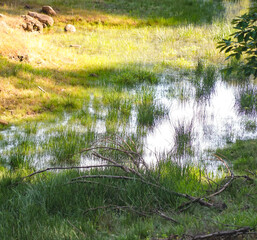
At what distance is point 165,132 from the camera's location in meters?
6.09

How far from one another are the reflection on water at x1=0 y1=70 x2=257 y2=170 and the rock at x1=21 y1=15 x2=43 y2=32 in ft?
20.2

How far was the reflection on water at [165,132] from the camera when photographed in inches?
201

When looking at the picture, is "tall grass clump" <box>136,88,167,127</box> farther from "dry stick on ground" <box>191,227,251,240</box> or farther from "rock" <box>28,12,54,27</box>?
"rock" <box>28,12,54,27</box>

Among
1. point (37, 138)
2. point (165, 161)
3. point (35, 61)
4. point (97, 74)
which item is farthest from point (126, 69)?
point (165, 161)

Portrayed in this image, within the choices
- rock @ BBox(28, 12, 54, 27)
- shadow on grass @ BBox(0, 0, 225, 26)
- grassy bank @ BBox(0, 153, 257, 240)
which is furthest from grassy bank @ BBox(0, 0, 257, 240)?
rock @ BBox(28, 12, 54, 27)

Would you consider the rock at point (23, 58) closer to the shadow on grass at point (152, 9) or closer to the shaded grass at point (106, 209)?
the shaded grass at point (106, 209)

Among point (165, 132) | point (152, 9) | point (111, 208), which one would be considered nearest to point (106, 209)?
point (111, 208)

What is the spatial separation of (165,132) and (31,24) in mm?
8109

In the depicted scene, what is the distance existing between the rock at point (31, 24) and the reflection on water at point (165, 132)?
6.16 meters

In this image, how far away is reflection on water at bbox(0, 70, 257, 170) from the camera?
201 inches

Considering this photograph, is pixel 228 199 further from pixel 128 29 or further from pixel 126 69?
pixel 128 29

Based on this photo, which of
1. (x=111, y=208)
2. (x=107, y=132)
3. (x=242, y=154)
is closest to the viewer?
(x=111, y=208)

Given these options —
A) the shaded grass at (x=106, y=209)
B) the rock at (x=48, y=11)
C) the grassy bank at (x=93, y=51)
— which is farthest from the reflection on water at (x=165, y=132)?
the rock at (x=48, y=11)

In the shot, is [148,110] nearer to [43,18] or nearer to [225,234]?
[225,234]
